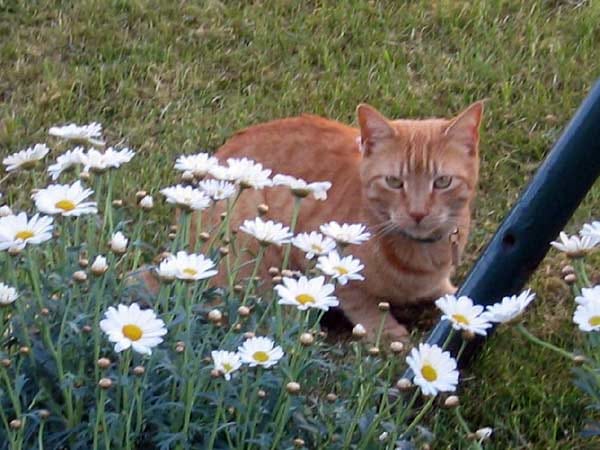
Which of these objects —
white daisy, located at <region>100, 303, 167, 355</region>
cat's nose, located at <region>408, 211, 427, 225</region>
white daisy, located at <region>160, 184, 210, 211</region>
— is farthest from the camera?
cat's nose, located at <region>408, 211, 427, 225</region>

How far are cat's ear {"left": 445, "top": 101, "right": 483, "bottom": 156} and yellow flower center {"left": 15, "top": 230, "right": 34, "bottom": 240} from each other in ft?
4.89

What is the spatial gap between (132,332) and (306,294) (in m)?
0.32

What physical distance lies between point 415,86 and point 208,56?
2.75 feet

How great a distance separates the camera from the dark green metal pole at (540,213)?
2656mm

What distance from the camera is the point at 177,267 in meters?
2.07

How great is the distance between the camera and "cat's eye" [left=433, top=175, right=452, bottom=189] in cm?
325

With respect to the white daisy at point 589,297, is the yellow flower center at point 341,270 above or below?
below

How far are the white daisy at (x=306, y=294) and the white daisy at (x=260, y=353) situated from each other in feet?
0.26

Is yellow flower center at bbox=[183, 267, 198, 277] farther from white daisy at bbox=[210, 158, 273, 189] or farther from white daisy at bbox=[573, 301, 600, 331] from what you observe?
white daisy at bbox=[573, 301, 600, 331]

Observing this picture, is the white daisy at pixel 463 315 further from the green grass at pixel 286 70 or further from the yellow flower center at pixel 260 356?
the green grass at pixel 286 70

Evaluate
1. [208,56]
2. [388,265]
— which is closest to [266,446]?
[388,265]

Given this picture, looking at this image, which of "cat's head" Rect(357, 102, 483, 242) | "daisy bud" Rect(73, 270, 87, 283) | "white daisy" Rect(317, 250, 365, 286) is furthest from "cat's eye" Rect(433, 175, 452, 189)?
"daisy bud" Rect(73, 270, 87, 283)

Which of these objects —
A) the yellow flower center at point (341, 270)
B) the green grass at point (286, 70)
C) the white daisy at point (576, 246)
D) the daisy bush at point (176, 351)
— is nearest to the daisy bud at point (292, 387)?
the daisy bush at point (176, 351)

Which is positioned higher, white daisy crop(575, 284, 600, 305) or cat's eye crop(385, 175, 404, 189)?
white daisy crop(575, 284, 600, 305)
